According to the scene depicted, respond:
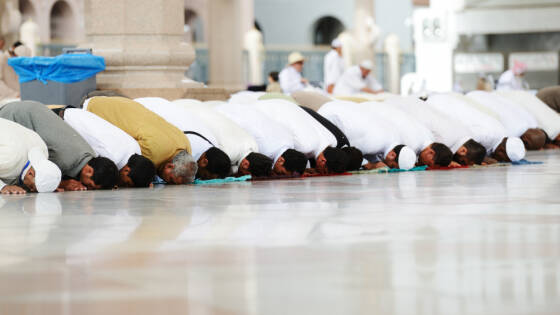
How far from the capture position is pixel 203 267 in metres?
2.73

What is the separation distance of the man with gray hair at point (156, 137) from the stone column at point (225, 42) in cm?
1292

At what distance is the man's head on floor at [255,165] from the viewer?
644 centimetres

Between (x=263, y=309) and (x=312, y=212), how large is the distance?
6.49ft

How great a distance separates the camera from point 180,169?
600 centimetres

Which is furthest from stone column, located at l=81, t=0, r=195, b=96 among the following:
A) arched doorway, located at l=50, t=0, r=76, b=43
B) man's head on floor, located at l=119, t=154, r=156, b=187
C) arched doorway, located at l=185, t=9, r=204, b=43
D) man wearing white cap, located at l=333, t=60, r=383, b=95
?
arched doorway, located at l=185, t=9, r=204, b=43

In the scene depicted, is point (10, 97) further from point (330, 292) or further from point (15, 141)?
point (330, 292)

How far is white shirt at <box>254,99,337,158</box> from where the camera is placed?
6773 mm

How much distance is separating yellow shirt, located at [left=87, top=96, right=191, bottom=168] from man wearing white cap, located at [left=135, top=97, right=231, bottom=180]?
19 centimetres

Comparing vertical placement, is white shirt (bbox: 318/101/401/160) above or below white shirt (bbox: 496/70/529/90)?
below

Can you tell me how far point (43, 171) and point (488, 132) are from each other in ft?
13.2

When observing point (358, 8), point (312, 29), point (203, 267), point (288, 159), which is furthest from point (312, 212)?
point (312, 29)

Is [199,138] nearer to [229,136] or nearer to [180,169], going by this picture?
[229,136]

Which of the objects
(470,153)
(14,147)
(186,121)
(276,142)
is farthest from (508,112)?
(14,147)

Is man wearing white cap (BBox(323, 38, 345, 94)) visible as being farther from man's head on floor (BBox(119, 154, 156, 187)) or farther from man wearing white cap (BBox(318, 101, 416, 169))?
man's head on floor (BBox(119, 154, 156, 187))
